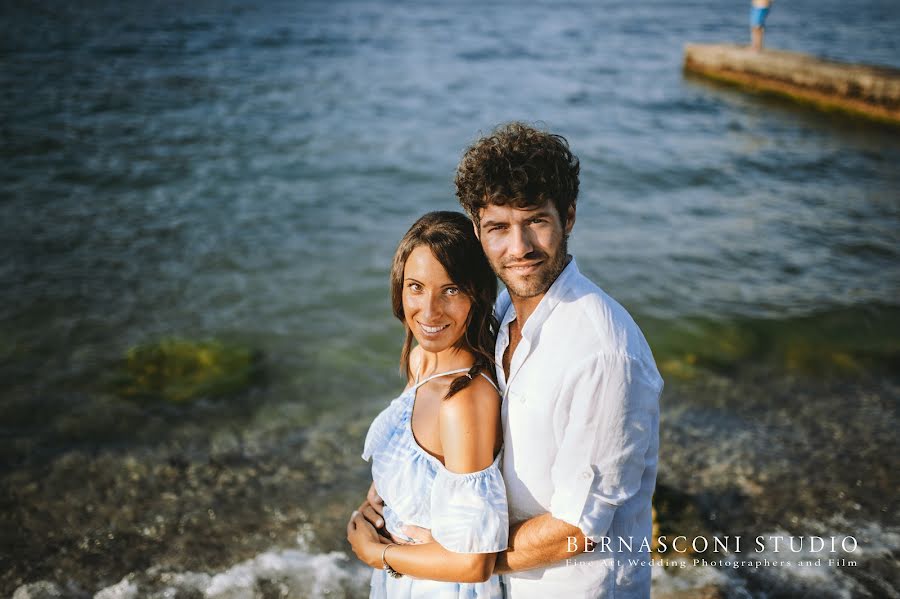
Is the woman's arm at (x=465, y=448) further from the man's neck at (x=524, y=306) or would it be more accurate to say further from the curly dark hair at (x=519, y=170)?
the curly dark hair at (x=519, y=170)

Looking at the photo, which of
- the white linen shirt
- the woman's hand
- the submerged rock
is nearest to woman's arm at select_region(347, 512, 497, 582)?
the woman's hand

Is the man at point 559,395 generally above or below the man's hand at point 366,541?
above

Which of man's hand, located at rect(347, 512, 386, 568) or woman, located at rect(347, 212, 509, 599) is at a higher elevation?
woman, located at rect(347, 212, 509, 599)

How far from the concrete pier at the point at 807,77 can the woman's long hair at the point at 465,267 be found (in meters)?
18.2

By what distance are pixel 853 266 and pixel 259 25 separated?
25476mm

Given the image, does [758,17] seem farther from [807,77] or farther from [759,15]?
[807,77]

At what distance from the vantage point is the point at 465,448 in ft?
7.68

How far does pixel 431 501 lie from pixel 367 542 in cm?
48

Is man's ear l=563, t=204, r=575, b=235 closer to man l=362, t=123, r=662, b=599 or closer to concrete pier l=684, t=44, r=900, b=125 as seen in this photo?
man l=362, t=123, r=662, b=599

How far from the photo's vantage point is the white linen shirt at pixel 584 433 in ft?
7.01

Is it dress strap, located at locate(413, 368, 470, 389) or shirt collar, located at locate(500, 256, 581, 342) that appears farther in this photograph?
dress strap, located at locate(413, 368, 470, 389)

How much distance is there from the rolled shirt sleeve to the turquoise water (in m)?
2.68

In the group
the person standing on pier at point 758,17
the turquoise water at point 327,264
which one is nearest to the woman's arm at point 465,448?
the turquoise water at point 327,264

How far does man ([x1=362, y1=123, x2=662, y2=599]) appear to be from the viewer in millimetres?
2152
